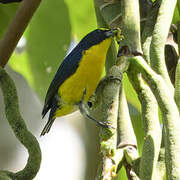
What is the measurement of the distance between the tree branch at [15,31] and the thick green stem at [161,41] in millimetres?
293

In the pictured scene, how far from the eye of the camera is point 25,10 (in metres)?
0.87

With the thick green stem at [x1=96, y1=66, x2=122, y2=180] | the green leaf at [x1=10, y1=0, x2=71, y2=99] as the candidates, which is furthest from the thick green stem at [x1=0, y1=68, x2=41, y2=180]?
the green leaf at [x1=10, y1=0, x2=71, y2=99]

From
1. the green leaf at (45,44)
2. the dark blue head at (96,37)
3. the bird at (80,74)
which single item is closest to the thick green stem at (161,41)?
the dark blue head at (96,37)

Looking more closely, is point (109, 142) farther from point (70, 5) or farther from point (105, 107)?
point (70, 5)

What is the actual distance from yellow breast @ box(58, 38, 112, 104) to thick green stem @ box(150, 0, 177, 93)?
1.01ft

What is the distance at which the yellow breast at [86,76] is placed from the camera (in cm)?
101

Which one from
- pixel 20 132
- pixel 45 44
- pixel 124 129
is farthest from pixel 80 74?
pixel 20 132

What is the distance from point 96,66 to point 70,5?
0.27m

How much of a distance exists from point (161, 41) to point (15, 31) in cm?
34

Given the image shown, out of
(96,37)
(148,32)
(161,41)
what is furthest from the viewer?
(96,37)

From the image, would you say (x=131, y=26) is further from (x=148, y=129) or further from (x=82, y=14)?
(x=82, y=14)

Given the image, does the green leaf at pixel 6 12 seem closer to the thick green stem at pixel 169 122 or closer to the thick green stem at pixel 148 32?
the thick green stem at pixel 148 32

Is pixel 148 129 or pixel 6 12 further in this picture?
pixel 6 12

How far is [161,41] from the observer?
0.62 meters
